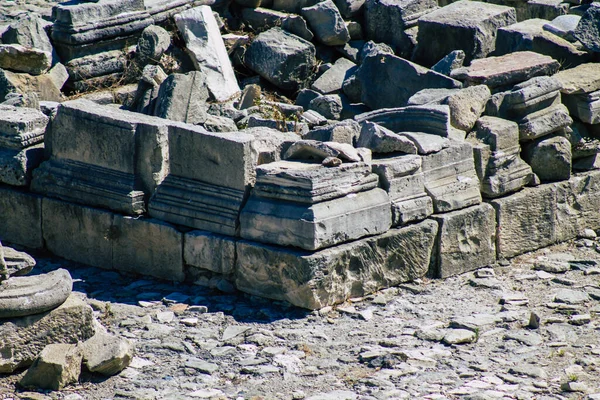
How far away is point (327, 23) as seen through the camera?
988cm

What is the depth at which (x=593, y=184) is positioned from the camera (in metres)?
8.28

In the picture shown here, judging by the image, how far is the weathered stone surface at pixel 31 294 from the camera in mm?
5945

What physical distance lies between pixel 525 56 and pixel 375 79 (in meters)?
1.27

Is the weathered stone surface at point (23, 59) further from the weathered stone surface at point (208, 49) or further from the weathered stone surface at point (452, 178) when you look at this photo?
the weathered stone surface at point (452, 178)

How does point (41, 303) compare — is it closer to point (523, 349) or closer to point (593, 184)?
point (523, 349)

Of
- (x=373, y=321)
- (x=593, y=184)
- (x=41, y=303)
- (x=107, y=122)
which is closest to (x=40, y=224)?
(x=107, y=122)

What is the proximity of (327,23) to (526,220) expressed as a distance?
10.0 ft

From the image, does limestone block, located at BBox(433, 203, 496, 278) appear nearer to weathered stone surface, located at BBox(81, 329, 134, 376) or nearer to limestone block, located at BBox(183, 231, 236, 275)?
limestone block, located at BBox(183, 231, 236, 275)

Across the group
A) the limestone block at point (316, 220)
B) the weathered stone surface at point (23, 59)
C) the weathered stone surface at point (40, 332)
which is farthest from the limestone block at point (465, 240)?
the weathered stone surface at point (23, 59)

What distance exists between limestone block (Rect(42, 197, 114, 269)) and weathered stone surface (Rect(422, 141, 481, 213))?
2297 millimetres

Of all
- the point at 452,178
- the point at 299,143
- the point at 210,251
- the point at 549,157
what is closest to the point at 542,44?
the point at 549,157

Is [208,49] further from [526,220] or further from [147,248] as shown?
[526,220]

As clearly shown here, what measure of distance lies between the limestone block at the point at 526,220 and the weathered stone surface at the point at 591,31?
1496 mm

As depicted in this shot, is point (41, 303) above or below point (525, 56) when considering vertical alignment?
below
